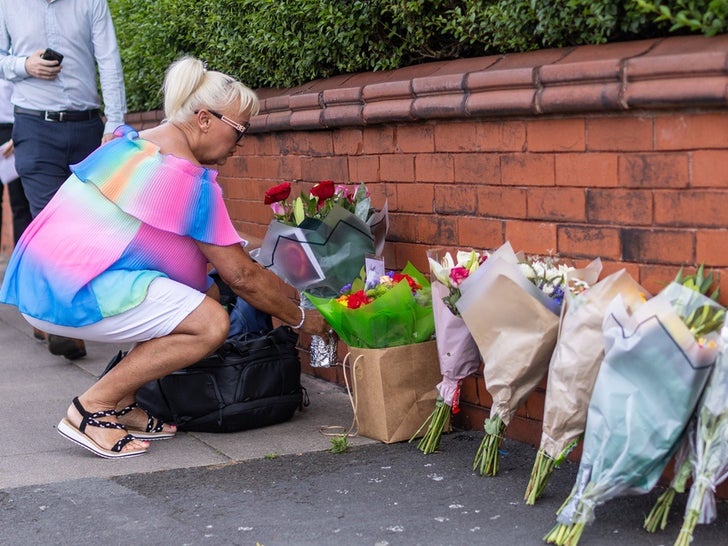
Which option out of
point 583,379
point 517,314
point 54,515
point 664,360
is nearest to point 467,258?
point 517,314

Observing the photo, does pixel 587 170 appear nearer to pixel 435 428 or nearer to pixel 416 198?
pixel 416 198

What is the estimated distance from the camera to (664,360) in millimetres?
3059

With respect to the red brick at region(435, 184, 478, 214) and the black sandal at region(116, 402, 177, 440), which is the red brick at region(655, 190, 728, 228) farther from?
the black sandal at region(116, 402, 177, 440)

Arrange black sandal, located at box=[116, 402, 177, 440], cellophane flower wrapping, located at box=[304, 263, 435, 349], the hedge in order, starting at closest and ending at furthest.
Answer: the hedge < cellophane flower wrapping, located at box=[304, 263, 435, 349] < black sandal, located at box=[116, 402, 177, 440]

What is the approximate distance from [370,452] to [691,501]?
1.51 m

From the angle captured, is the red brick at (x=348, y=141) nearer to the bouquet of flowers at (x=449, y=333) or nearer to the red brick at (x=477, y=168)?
the red brick at (x=477, y=168)

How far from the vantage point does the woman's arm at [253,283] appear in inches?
172

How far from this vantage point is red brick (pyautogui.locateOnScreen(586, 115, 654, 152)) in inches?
139

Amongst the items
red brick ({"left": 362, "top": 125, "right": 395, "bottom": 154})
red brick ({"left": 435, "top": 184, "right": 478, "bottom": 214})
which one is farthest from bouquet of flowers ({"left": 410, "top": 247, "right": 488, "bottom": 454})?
red brick ({"left": 362, "top": 125, "right": 395, "bottom": 154})

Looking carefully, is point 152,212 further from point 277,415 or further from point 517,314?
point 517,314

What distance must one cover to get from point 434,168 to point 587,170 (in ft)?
2.87

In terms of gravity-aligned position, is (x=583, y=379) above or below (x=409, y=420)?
above

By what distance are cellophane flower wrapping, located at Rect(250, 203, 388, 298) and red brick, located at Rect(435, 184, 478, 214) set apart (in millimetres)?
280

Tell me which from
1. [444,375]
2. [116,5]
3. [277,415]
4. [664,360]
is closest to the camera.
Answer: [664,360]
